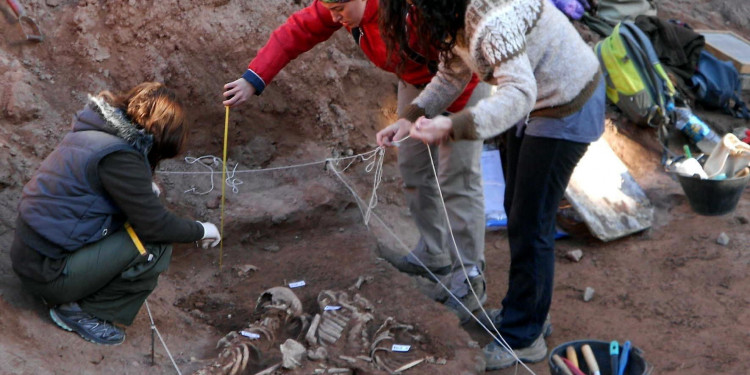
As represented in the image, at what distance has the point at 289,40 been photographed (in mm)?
3943

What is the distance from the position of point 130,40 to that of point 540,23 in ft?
9.98

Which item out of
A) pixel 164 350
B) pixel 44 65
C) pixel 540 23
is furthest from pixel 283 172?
pixel 540 23

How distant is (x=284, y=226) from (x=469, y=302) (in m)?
1.39

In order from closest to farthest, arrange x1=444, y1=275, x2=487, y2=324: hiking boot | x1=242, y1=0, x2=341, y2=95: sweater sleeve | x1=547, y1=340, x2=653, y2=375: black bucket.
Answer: x1=547, y1=340, x2=653, y2=375: black bucket, x1=242, y1=0, x2=341, y2=95: sweater sleeve, x1=444, y1=275, x2=487, y2=324: hiking boot

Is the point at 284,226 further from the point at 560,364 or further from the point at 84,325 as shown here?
the point at 560,364

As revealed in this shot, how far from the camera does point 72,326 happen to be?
3.26 meters

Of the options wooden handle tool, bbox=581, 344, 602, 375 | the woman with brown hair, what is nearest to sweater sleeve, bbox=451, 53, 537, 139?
wooden handle tool, bbox=581, 344, 602, 375

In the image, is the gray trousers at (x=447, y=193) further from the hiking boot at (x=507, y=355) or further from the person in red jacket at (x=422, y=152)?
the hiking boot at (x=507, y=355)

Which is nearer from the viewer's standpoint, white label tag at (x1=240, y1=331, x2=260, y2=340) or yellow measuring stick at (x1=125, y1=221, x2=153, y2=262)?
yellow measuring stick at (x1=125, y1=221, x2=153, y2=262)

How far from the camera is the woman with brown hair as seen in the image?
3088 mm

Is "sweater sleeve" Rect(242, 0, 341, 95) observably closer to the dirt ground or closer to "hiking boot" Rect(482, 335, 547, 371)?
the dirt ground

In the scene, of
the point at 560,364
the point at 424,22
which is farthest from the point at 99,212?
the point at 560,364

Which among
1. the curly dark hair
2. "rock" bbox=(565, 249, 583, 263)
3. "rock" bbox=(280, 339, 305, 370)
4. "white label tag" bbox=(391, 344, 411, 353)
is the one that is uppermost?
the curly dark hair

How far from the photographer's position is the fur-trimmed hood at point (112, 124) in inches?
122
